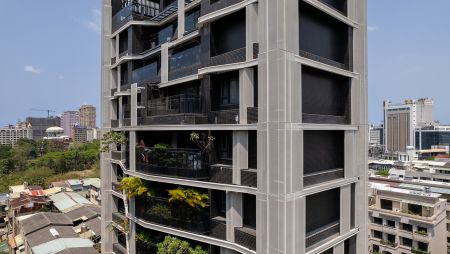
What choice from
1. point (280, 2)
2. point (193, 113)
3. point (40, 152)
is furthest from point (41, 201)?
point (40, 152)

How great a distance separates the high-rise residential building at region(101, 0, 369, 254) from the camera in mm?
13641

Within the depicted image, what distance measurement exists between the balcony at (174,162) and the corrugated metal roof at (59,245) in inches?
697

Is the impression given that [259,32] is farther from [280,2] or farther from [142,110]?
[142,110]

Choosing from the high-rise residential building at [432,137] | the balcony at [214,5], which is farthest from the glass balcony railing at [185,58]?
the high-rise residential building at [432,137]

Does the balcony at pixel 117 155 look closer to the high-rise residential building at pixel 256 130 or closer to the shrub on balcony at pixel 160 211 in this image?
the high-rise residential building at pixel 256 130

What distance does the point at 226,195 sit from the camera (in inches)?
634

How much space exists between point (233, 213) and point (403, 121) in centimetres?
17621

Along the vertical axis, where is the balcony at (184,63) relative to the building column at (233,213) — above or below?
above

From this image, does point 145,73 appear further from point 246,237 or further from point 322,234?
point 322,234

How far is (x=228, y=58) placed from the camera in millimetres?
16109

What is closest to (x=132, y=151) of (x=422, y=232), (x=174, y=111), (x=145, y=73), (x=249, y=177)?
(x=174, y=111)

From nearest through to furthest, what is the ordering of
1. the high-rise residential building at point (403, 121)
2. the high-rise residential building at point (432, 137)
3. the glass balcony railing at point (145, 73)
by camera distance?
the glass balcony railing at point (145, 73), the high-rise residential building at point (403, 121), the high-rise residential building at point (432, 137)

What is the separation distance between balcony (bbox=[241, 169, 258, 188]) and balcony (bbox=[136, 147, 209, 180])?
263 cm

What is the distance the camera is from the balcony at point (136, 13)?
25203 millimetres
